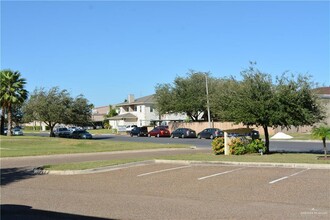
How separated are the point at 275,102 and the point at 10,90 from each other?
4256 cm

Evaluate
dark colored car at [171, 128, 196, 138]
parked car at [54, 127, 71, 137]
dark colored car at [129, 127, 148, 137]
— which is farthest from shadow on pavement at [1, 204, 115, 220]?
dark colored car at [129, 127, 148, 137]

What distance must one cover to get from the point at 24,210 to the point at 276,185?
22.8 feet

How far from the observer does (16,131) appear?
74688 millimetres

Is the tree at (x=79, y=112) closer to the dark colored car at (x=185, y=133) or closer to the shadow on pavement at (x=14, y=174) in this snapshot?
the dark colored car at (x=185, y=133)

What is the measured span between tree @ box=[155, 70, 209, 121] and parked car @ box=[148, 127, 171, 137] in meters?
4.14

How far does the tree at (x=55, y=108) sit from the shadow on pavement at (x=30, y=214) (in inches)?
1981

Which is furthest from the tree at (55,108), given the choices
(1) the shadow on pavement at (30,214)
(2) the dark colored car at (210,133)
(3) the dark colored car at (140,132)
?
(1) the shadow on pavement at (30,214)

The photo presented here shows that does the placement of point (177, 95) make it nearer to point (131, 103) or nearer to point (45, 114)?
point (45, 114)

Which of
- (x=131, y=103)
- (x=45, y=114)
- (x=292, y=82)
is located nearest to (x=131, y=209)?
(x=292, y=82)

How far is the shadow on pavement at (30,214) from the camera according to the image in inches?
370

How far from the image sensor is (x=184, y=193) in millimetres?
12539

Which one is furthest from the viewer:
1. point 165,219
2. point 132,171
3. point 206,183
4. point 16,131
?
point 16,131

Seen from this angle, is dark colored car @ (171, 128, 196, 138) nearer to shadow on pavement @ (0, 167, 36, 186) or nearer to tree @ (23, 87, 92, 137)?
tree @ (23, 87, 92, 137)

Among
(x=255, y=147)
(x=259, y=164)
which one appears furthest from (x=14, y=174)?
(x=255, y=147)
